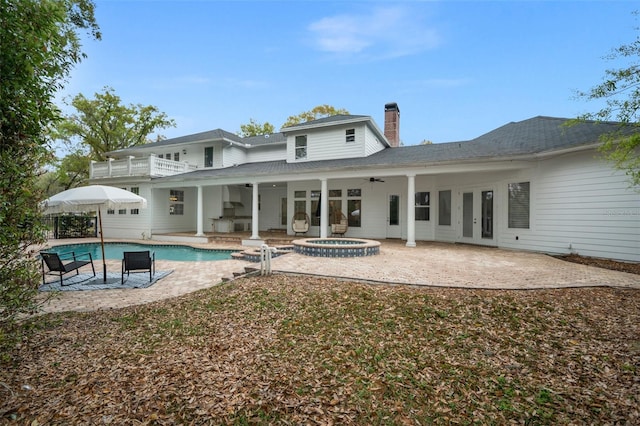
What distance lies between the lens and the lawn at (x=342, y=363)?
103 inches

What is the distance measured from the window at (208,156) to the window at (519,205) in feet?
55.0

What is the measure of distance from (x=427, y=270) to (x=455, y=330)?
316cm

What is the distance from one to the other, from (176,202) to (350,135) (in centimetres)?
1229

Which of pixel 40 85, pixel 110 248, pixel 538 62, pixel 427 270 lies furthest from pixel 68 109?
pixel 538 62

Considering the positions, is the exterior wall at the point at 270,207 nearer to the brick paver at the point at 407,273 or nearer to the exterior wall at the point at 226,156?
the exterior wall at the point at 226,156

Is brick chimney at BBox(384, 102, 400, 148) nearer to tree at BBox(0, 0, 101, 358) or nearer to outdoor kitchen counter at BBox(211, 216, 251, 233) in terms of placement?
outdoor kitchen counter at BBox(211, 216, 251, 233)

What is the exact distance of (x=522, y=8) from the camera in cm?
1006

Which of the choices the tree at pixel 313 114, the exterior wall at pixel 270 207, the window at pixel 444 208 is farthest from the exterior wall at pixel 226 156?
the window at pixel 444 208

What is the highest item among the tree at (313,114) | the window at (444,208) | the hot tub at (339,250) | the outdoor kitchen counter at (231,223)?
the tree at (313,114)

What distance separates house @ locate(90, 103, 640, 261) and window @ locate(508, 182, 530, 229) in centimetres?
3

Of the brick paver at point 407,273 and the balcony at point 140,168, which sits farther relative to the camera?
the balcony at point 140,168

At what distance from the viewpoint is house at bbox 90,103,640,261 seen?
891cm

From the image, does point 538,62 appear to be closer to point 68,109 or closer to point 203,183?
point 203,183

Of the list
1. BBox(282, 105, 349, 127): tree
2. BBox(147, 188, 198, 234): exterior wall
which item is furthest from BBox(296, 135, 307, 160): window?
BBox(282, 105, 349, 127): tree
